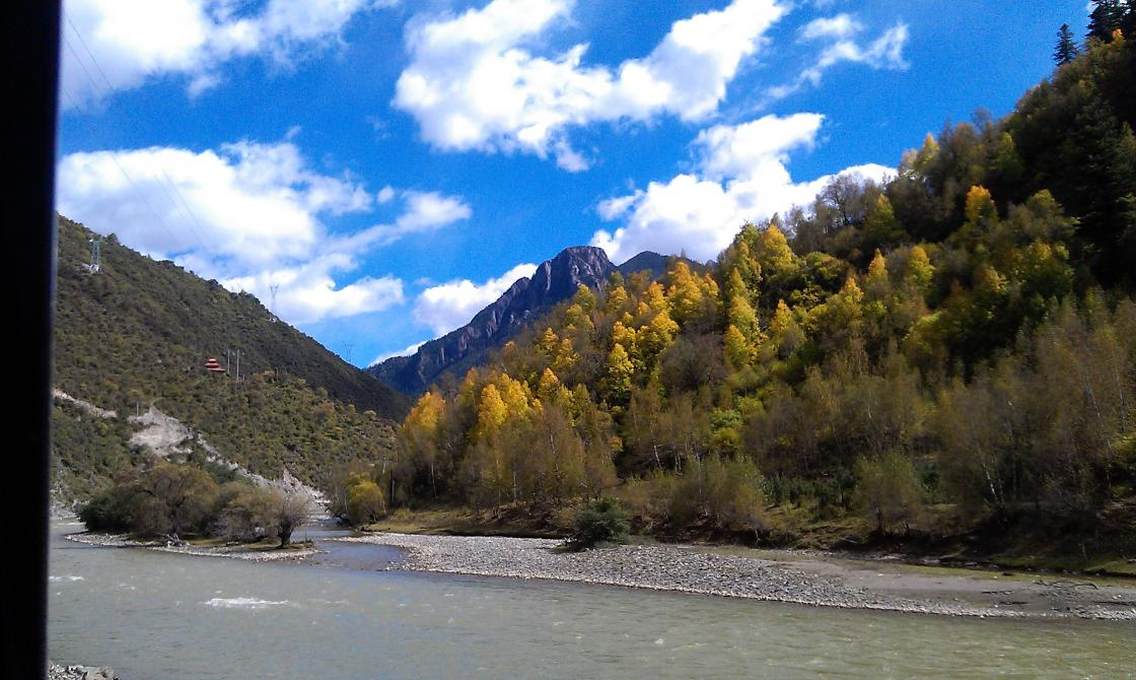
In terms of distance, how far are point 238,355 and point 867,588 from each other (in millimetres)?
134483

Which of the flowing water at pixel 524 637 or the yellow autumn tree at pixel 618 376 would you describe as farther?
the yellow autumn tree at pixel 618 376

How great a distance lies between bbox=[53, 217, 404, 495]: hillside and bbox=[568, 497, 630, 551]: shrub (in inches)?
2720

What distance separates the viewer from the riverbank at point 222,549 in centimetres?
4669

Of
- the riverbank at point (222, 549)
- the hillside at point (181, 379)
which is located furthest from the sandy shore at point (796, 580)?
the hillside at point (181, 379)

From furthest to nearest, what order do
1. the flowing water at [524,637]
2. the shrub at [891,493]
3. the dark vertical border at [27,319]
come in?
the shrub at [891,493] → the flowing water at [524,637] → the dark vertical border at [27,319]

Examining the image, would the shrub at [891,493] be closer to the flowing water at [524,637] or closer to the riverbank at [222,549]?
the flowing water at [524,637]

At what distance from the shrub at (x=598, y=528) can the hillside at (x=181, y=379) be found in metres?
69.1

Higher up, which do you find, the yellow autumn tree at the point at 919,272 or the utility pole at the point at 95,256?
the utility pole at the point at 95,256

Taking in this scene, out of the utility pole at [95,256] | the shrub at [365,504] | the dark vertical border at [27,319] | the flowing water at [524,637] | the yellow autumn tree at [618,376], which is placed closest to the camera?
the dark vertical border at [27,319]

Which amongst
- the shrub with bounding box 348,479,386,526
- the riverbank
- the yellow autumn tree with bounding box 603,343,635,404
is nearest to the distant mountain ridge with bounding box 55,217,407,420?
the shrub with bounding box 348,479,386,526

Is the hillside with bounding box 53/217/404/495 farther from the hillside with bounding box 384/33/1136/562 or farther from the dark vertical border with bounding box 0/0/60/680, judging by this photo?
the dark vertical border with bounding box 0/0/60/680

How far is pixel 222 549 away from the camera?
50875 millimetres

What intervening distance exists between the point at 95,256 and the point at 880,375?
5038 inches

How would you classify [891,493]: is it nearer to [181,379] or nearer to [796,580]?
[796,580]
